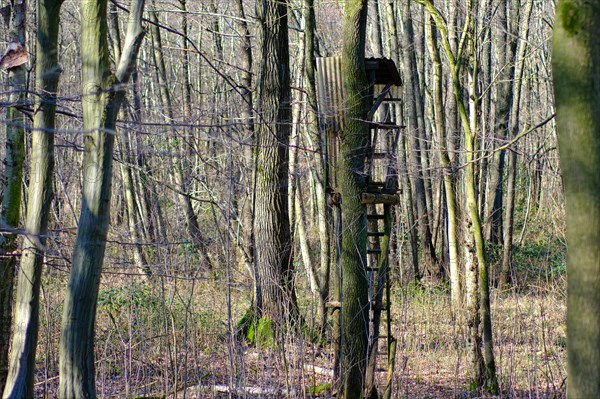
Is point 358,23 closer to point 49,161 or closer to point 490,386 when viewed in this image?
point 49,161

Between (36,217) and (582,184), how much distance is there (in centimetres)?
439

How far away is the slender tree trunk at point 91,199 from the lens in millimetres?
4977

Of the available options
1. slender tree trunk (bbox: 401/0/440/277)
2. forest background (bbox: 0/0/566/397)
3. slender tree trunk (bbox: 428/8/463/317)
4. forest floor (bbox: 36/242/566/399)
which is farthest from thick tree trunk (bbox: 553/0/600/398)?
slender tree trunk (bbox: 401/0/440/277)

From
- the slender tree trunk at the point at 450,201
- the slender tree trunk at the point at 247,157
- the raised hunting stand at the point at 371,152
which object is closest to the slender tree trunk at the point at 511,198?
the slender tree trunk at the point at 450,201

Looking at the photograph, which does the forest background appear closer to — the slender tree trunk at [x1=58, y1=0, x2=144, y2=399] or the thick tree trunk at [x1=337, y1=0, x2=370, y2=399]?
the slender tree trunk at [x1=58, y1=0, x2=144, y2=399]

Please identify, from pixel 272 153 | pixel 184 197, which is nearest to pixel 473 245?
pixel 272 153

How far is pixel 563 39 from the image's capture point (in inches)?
169

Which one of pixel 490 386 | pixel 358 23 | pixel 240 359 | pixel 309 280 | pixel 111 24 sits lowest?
pixel 490 386

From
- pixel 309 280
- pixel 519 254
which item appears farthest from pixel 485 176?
pixel 309 280

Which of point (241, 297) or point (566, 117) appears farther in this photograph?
point (241, 297)

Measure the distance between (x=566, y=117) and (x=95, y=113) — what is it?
3.35m

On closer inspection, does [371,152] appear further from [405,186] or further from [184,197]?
[405,186]

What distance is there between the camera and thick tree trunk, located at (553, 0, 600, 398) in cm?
415

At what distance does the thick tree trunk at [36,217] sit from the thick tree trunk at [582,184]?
3.91m
